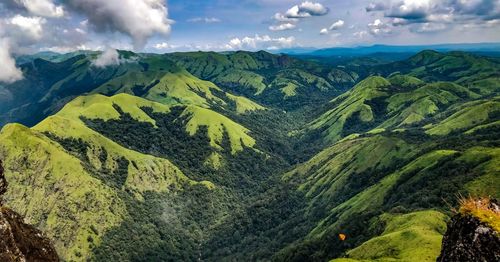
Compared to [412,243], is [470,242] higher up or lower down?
higher up

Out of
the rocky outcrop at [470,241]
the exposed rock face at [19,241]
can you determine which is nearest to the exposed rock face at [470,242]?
the rocky outcrop at [470,241]

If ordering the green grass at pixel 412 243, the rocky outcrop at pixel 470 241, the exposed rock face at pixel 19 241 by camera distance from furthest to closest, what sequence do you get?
the green grass at pixel 412 243, the exposed rock face at pixel 19 241, the rocky outcrop at pixel 470 241

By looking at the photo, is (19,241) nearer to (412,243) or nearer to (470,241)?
(470,241)

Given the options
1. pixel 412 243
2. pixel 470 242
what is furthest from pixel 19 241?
pixel 412 243

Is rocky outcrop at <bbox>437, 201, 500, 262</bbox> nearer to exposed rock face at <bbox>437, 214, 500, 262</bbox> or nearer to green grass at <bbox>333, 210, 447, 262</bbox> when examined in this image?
exposed rock face at <bbox>437, 214, 500, 262</bbox>

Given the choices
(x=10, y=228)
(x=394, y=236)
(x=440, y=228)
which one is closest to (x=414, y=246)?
(x=394, y=236)

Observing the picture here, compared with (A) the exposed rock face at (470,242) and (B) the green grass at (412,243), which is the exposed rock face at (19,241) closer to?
(A) the exposed rock face at (470,242)
